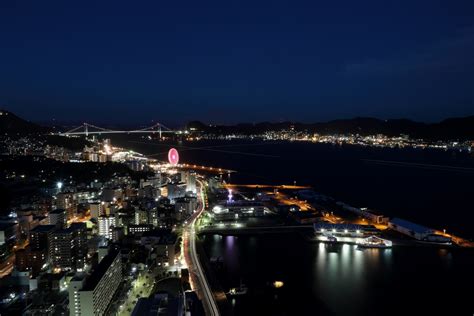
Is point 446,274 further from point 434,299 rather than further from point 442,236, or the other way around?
point 442,236

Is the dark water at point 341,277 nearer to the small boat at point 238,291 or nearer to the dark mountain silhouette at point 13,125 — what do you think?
the small boat at point 238,291

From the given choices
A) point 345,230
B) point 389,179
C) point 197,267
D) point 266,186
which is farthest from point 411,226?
point 389,179

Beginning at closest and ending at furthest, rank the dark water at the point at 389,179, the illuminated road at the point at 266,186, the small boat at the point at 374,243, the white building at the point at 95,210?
the small boat at the point at 374,243 → the white building at the point at 95,210 → the dark water at the point at 389,179 → the illuminated road at the point at 266,186

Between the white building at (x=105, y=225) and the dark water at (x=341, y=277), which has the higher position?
the white building at (x=105, y=225)

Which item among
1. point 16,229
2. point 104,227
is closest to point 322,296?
point 104,227

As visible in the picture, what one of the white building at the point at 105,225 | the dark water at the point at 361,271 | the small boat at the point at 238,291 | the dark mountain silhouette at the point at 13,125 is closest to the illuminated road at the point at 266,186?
the dark water at the point at 361,271

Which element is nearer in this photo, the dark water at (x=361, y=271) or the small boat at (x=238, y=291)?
the dark water at (x=361, y=271)

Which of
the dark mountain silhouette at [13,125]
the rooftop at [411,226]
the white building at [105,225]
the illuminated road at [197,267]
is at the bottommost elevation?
the illuminated road at [197,267]

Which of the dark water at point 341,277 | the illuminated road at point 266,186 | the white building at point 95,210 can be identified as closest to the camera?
the dark water at point 341,277
